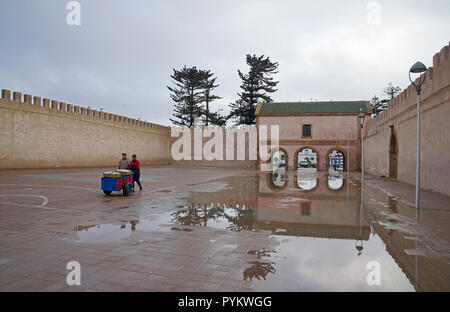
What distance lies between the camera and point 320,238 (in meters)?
5.00

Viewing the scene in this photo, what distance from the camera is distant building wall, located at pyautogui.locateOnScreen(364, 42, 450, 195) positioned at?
10.7 m

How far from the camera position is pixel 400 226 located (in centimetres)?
589

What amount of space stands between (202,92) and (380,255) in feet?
145

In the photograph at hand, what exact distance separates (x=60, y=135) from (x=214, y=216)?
70.7ft

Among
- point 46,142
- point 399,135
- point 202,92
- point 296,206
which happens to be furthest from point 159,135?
point 296,206

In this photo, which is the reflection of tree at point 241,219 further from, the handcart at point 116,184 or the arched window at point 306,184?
the arched window at point 306,184

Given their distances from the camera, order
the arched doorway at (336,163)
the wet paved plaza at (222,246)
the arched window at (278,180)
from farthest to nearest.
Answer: the arched doorway at (336,163) → the arched window at (278,180) → the wet paved plaza at (222,246)

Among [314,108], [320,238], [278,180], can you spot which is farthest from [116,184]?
[314,108]

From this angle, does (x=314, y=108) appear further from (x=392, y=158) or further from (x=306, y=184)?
(x=306, y=184)

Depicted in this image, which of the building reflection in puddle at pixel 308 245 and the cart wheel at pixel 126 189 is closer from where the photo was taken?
the building reflection in puddle at pixel 308 245

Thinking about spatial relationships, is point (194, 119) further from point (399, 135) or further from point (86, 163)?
point (399, 135)

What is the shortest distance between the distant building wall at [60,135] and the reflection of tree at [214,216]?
59.8 ft

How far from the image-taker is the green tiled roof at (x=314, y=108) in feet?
106

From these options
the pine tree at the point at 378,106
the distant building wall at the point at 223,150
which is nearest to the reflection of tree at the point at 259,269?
the distant building wall at the point at 223,150
